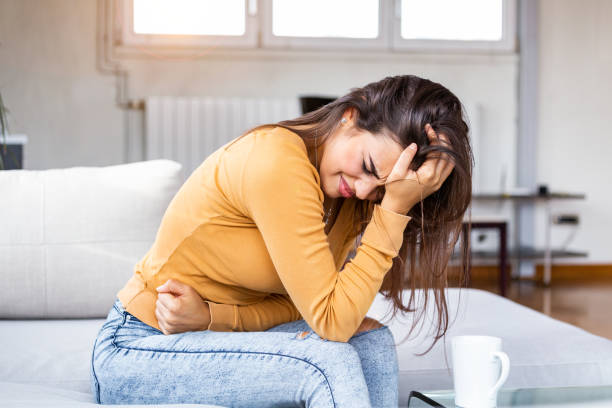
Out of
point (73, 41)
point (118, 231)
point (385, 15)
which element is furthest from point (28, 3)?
point (118, 231)

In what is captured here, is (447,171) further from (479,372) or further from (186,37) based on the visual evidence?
(186,37)

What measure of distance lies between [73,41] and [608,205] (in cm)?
364

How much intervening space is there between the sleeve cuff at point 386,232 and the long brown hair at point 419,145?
0.14 feet

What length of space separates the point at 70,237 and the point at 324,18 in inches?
120

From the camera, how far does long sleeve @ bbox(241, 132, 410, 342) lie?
927 millimetres

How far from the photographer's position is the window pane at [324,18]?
415cm

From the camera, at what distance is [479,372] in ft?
2.85

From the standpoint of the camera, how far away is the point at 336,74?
166 inches

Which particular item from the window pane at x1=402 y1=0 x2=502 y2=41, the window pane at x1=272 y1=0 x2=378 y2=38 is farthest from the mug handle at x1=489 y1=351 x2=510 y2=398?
the window pane at x1=402 y1=0 x2=502 y2=41

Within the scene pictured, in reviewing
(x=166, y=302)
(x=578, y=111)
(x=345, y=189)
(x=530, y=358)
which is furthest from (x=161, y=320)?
(x=578, y=111)

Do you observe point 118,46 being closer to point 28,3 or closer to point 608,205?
point 28,3

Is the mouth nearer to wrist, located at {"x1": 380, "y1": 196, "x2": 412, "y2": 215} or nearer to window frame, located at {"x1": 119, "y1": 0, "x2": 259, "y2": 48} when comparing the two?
wrist, located at {"x1": 380, "y1": 196, "x2": 412, "y2": 215}

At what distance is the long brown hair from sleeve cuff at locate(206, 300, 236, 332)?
0.26 meters

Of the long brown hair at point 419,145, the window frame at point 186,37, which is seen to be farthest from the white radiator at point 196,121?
the long brown hair at point 419,145
